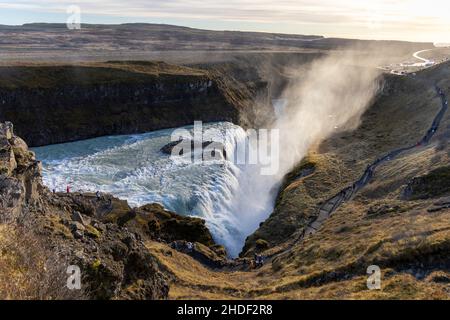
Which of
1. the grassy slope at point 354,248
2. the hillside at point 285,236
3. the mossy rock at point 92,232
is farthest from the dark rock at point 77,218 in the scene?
the grassy slope at point 354,248

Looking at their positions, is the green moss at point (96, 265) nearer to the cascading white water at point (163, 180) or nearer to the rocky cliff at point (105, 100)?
the cascading white water at point (163, 180)

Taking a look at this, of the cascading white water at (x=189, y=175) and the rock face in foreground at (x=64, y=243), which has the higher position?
the rock face in foreground at (x=64, y=243)

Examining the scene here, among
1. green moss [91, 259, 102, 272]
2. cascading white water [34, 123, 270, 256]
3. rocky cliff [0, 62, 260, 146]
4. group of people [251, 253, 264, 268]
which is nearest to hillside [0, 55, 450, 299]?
green moss [91, 259, 102, 272]

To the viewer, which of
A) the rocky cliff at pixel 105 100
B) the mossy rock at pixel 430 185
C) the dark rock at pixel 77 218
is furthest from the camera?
the rocky cliff at pixel 105 100

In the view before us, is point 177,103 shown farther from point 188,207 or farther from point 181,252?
point 181,252

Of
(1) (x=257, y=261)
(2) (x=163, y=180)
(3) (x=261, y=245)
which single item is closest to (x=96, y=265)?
(1) (x=257, y=261)

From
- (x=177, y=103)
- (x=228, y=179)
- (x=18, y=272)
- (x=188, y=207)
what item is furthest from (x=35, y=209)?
(x=177, y=103)

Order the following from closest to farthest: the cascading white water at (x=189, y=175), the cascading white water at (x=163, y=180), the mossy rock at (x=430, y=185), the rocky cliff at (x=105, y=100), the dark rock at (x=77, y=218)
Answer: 1. the dark rock at (x=77, y=218)
2. the mossy rock at (x=430, y=185)
3. the cascading white water at (x=163, y=180)
4. the cascading white water at (x=189, y=175)
5. the rocky cliff at (x=105, y=100)

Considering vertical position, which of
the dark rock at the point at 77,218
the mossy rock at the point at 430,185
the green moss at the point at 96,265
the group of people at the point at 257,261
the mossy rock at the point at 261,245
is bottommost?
the mossy rock at the point at 261,245

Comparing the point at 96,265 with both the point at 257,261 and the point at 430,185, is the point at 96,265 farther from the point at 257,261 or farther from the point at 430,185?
the point at 430,185
